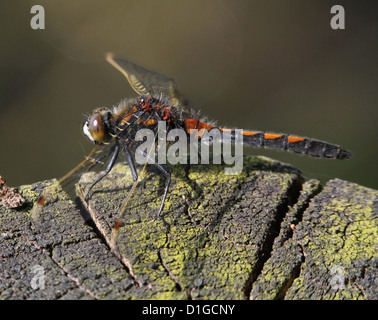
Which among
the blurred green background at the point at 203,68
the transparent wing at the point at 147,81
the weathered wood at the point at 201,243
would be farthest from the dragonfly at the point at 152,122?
the blurred green background at the point at 203,68

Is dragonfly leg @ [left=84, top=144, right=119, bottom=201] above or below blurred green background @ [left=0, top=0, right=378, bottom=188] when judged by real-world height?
below

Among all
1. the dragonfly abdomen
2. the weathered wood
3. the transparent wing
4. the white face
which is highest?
the transparent wing

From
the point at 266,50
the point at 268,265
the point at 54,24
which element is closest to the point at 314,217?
the point at 268,265

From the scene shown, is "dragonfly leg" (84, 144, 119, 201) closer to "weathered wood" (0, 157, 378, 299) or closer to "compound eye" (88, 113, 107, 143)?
"weathered wood" (0, 157, 378, 299)

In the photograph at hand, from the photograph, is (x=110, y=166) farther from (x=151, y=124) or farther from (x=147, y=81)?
(x=147, y=81)

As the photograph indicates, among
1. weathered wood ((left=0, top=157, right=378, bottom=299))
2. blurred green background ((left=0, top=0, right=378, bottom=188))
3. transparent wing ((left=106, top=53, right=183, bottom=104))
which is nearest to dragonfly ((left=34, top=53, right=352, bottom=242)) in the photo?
A: transparent wing ((left=106, top=53, right=183, bottom=104))

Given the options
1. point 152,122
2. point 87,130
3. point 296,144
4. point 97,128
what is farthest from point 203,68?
point 97,128

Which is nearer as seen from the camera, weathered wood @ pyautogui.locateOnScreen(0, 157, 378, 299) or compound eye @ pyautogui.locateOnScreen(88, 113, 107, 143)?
weathered wood @ pyautogui.locateOnScreen(0, 157, 378, 299)

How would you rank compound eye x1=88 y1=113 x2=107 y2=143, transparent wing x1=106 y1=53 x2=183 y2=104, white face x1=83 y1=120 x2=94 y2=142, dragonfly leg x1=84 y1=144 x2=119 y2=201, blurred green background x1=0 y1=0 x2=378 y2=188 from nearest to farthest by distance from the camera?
dragonfly leg x1=84 y1=144 x2=119 y2=201
compound eye x1=88 y1=113 x2=107 y2=143
white face x1=83 y1=120 x2=94 y2=142
transparent wing x1=106 y1=53 x2=183 y2=104
blurred green background x1=0 y1=0 x2=378 y2=188
